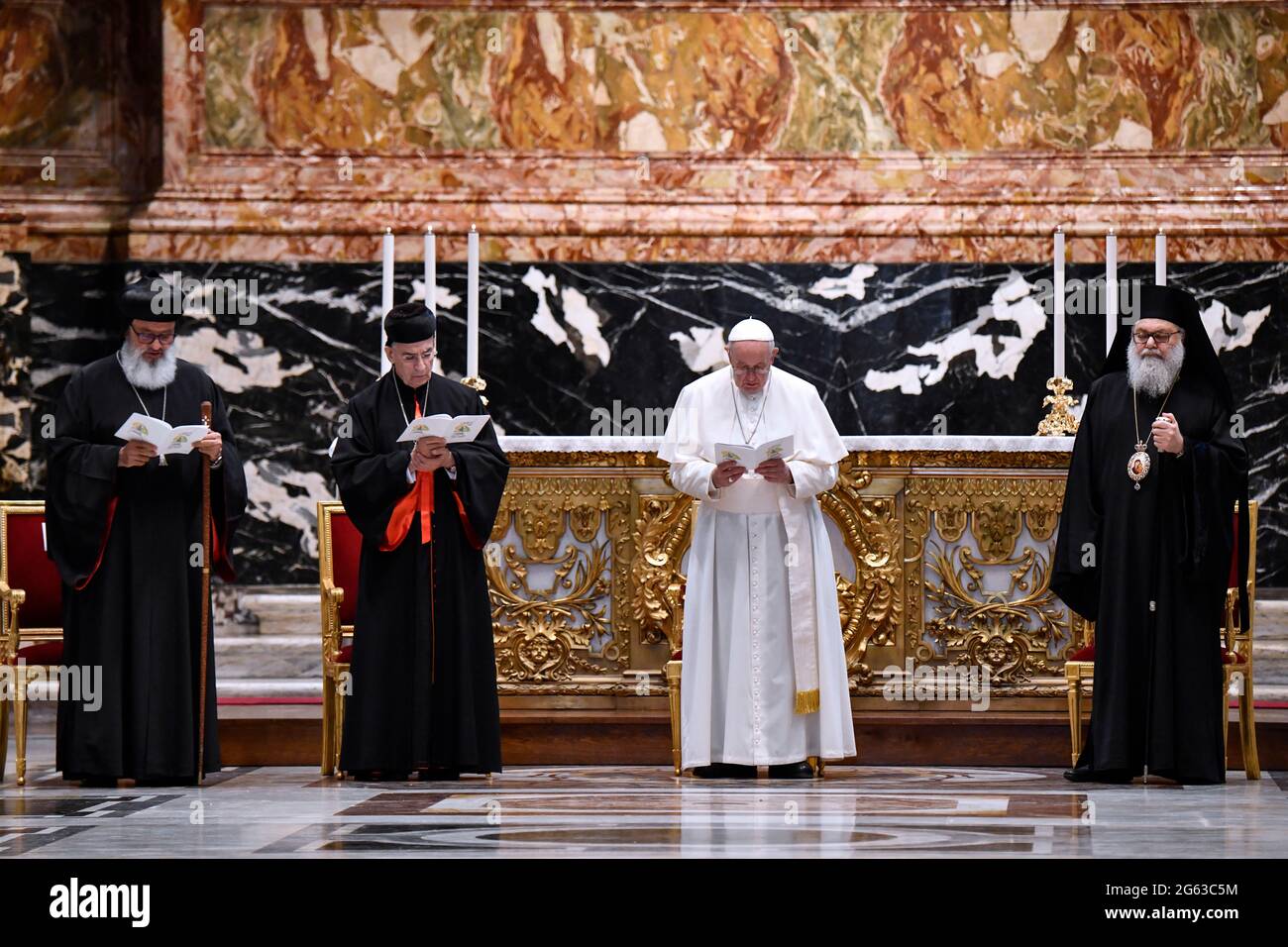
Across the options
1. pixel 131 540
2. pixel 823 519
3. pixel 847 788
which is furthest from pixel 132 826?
pixel 823 519

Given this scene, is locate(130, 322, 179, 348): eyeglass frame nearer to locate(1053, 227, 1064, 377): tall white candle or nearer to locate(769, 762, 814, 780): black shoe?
locate(769, 762, 814, 780): black shoe

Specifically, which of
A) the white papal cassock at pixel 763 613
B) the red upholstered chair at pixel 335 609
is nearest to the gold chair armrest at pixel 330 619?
the red upholstered chair at pixel 335 609

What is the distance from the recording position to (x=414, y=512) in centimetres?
867

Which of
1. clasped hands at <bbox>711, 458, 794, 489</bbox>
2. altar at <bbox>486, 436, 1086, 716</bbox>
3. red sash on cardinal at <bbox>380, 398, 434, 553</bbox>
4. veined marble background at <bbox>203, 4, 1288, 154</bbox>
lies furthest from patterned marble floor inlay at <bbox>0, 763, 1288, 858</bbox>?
veined marble background at <bbox>203, 4, 1288, 154</bbox>

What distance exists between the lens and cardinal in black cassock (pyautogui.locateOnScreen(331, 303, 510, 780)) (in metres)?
8.55

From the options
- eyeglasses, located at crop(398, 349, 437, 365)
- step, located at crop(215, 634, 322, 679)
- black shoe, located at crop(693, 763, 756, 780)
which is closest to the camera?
eyeglasses, located at crop(398, 349, 437, 365)

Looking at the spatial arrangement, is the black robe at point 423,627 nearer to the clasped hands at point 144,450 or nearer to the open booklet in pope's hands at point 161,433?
the clasped hands at point 144,450

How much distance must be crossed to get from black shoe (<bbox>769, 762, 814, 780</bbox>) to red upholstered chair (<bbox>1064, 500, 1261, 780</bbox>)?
42.0 inches

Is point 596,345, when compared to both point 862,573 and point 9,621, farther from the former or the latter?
point 9,621

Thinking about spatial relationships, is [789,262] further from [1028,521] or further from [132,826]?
[132,826]

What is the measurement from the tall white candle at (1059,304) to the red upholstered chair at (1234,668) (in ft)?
3.34

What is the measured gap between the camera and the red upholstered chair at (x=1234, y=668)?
29.0 ft

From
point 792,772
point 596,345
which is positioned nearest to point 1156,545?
point 792,772

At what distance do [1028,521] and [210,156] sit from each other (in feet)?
16.1
